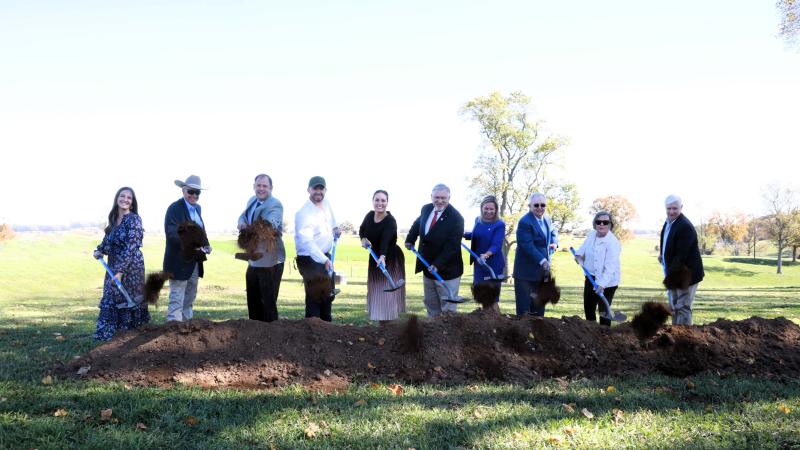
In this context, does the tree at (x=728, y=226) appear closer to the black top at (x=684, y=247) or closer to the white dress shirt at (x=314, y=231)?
the black top at (x=684, y=247)

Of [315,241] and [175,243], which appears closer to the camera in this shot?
[315,241]

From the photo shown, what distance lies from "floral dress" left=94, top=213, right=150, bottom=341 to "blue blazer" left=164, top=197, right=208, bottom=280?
366 mm

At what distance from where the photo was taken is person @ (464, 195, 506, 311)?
26.1ft

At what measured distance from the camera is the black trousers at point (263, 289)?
7.20m

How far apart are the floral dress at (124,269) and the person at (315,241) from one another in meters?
2.15

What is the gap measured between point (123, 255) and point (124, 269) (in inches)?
7.2

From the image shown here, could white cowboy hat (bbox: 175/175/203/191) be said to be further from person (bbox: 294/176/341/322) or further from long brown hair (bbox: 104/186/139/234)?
person (bbox: 294/176/341/322)

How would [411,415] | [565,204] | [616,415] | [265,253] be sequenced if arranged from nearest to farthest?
[411,415], [616,415], [265,253], [565,204]

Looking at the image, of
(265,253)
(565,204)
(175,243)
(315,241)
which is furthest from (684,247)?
(565,204)

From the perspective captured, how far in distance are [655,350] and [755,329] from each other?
1391mm

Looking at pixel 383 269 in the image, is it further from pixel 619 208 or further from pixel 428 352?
pixel 619 208

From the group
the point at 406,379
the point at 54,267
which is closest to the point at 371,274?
the point at 406,379

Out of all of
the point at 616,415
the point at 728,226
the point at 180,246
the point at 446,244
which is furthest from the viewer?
the point at 728,226

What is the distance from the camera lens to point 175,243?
7.51 metres
